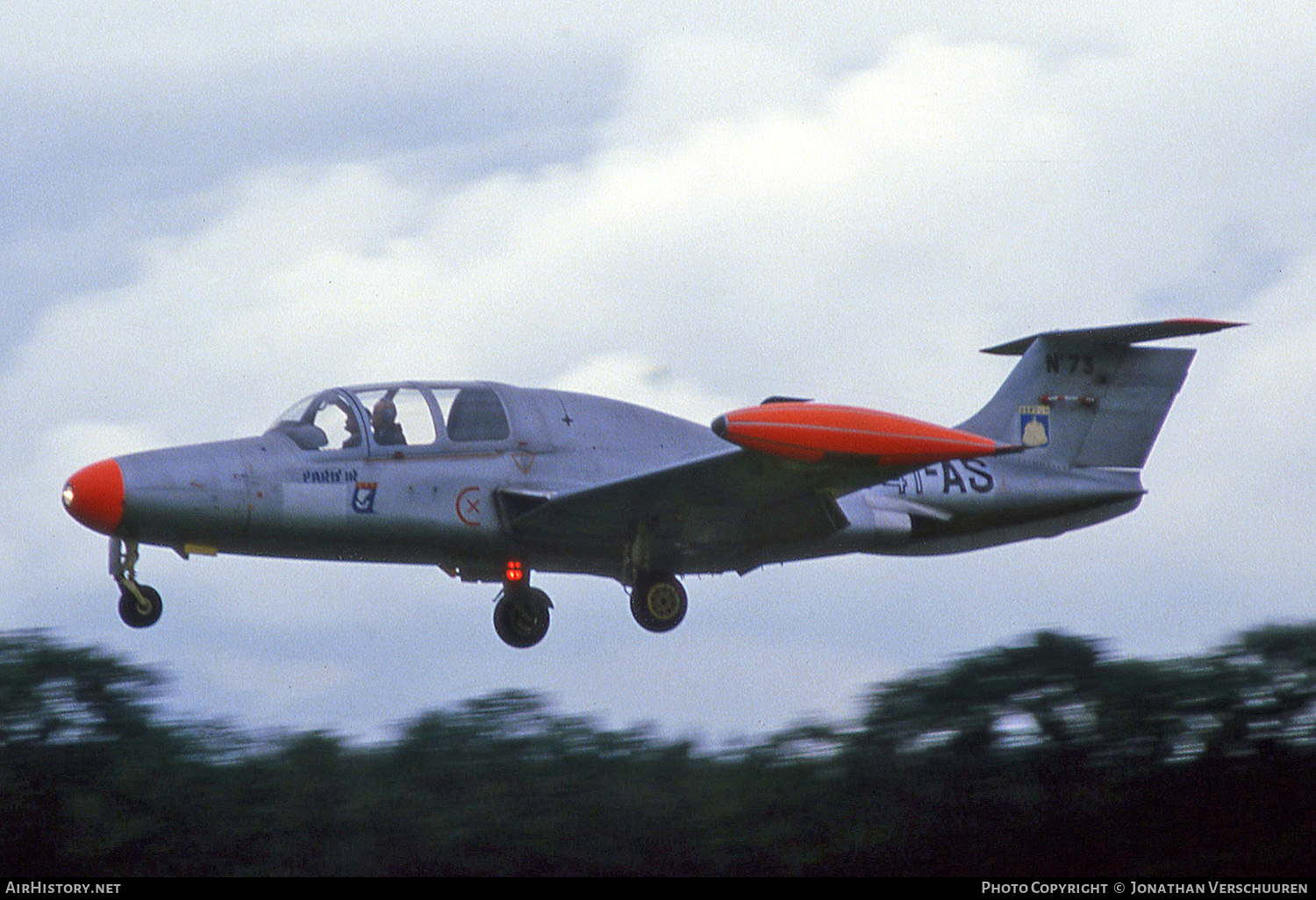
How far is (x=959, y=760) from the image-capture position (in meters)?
16.8

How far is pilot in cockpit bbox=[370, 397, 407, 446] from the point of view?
562 inches

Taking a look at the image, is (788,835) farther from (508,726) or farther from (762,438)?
(762,438)

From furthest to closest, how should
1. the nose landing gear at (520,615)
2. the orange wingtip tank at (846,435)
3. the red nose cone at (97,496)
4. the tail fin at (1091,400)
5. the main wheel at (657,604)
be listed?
the tail fin at (1091,400) < the nose landing gear at (520,615) < the main wheel at (657,604) < the red nose cone at (97,496) < the orange wingtip tank at (846,435)

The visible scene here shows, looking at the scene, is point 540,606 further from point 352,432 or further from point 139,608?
point 139,608

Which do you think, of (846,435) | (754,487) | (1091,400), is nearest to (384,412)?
(754,487)

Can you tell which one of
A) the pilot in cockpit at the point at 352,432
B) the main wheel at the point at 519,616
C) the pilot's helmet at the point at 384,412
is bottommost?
the main wheel at the point at 519,616

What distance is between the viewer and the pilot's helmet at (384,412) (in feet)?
46.9

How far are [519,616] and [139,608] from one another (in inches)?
136

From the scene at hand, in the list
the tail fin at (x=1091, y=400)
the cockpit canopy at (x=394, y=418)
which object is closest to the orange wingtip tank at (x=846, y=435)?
the cockpit canopy at (x=394, y=418)

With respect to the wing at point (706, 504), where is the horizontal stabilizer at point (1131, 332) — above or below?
above

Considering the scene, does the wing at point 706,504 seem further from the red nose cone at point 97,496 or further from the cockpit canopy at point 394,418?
the red nose cone at point 97,496

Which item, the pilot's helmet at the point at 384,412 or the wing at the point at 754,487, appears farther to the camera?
the pilot's helmet at the point at 384,412

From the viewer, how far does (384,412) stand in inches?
563

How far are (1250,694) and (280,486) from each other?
10365 mm
